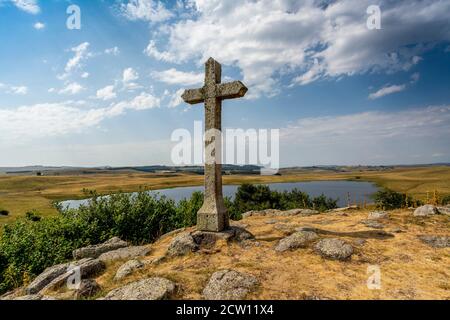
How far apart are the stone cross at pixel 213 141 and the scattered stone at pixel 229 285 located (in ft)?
8.87

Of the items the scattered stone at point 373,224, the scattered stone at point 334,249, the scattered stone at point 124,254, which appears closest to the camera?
the scattered stone at point 334,249

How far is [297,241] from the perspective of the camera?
7.67 m

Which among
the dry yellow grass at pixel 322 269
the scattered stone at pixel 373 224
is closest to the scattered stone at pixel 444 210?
the dry yellow grass at pixel 322 269

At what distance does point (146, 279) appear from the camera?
5.53 metres

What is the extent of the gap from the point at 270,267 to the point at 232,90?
5.22 metres

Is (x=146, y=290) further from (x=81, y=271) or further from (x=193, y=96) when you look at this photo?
(x=193, y=96)

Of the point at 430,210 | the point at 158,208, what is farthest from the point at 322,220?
the point at 158,208

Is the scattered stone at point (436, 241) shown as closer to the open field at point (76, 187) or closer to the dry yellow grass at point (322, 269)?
the dry yellow grass at point (322, 269)

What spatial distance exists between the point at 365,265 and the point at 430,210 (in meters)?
6.97

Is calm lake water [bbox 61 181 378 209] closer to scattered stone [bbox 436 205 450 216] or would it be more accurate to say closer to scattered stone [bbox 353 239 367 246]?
scattered stone [bbox 436 205 450 216]

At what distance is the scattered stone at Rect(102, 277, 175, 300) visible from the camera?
16.0 feet

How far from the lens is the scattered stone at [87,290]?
5309 mm
